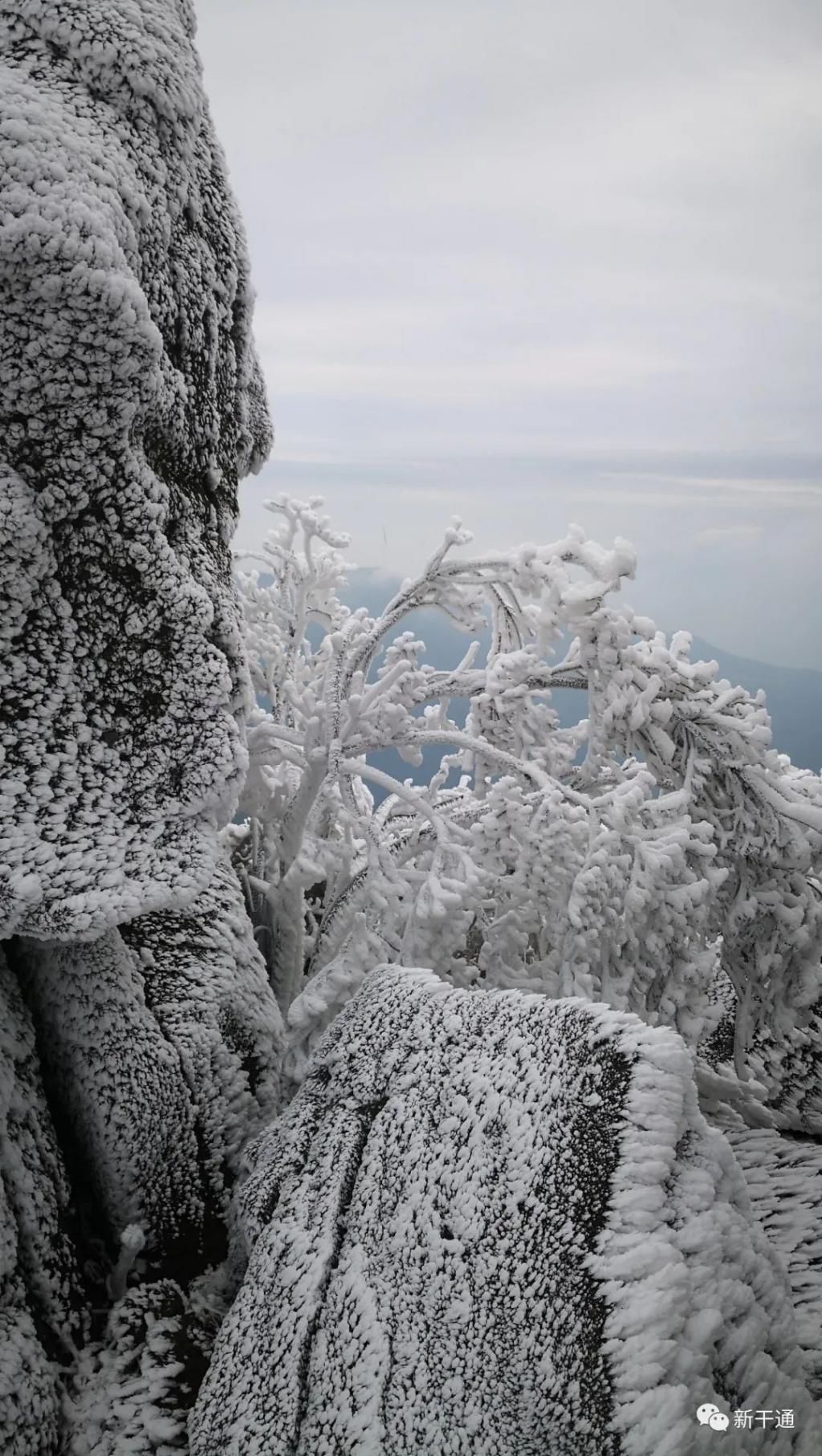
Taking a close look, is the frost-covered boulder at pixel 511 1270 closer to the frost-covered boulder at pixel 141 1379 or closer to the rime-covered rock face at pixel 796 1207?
the frost-covered boulder at pixel 141 1379

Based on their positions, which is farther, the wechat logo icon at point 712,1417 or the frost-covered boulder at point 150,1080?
the frost-covered boulder at point 150,1080

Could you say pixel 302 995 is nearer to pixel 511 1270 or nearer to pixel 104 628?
pixel 511 1270

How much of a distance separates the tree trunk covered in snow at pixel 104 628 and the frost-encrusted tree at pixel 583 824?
611 millimetres

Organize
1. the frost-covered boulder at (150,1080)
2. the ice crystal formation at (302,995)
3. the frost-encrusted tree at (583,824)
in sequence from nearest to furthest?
the ice crystal formation at (302,995)
the frost-covered boulder at (150,1080)
the frost-encrusted tree at (583,824)

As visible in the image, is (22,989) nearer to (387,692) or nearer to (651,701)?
(387,692)

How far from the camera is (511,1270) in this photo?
149 cm

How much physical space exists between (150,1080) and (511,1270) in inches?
42.9

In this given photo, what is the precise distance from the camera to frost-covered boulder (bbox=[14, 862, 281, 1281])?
2145 millimetres

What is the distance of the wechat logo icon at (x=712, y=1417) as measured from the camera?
127 cm

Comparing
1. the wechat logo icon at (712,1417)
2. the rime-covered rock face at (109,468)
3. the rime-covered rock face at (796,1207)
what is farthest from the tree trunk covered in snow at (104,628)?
the rime-covered rock face at (796,1207)

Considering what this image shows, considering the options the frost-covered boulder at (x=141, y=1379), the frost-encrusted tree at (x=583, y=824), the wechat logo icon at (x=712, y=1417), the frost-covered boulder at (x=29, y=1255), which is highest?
the frost-encrusted tree at (x=583, y=824)

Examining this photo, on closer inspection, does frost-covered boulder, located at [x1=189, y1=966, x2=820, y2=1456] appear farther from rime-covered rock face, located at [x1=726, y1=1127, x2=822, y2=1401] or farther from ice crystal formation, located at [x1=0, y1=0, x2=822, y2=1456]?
rime-covered rock face, located at [x1=726, y1=1127, x2=822, y2=1401]

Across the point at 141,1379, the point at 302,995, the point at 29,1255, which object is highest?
the point at 302,995

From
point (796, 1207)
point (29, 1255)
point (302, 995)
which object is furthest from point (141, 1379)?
point (796, 1207)
